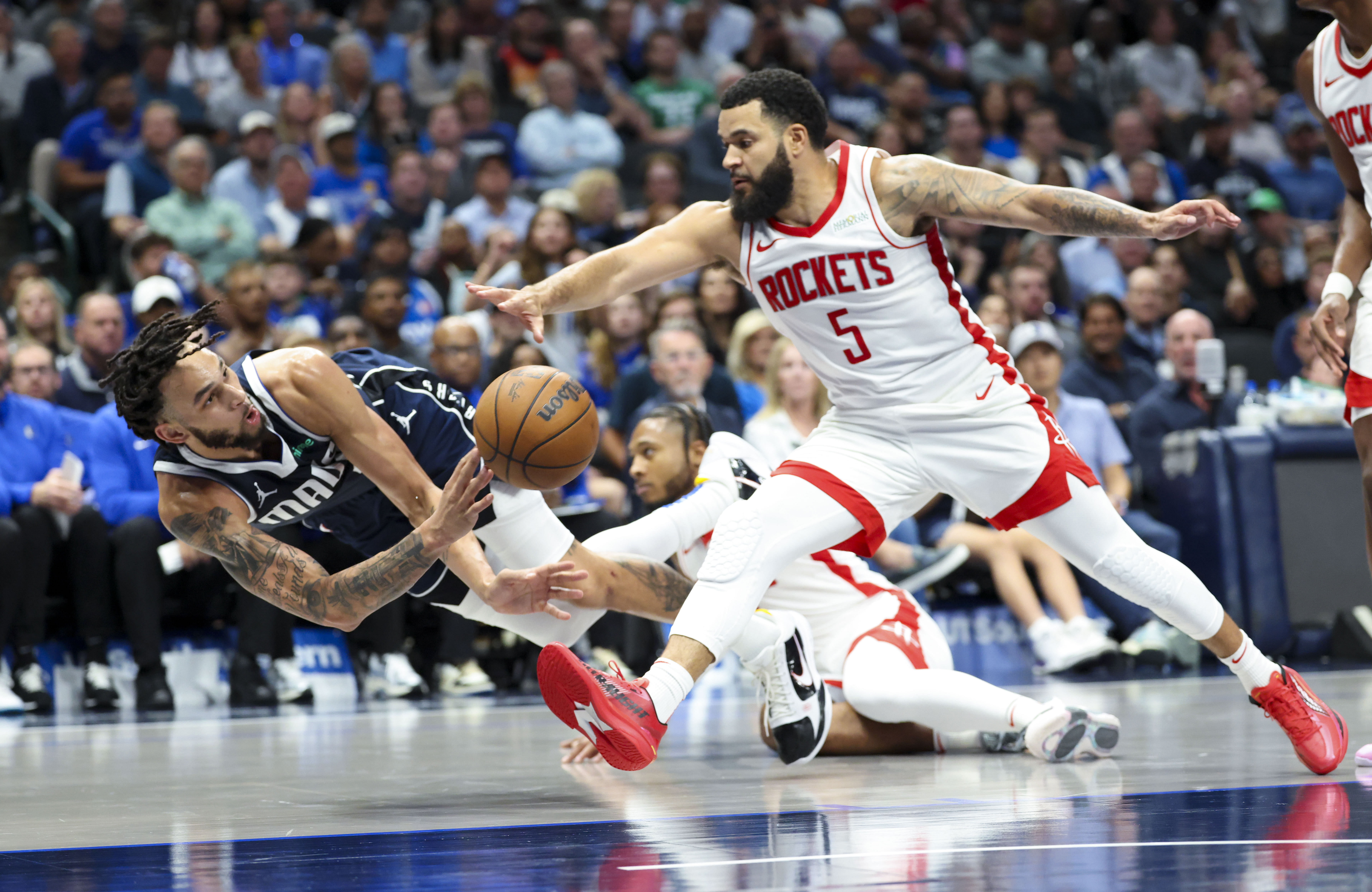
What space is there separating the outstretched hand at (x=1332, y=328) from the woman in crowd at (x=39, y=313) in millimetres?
7019

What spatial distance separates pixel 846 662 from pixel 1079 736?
83cm

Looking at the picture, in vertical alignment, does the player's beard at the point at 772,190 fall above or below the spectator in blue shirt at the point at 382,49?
below

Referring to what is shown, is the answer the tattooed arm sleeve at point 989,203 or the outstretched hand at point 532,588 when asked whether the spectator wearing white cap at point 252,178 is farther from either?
the tattooed arm sleeve at point 989,203

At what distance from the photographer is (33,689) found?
25.4ft

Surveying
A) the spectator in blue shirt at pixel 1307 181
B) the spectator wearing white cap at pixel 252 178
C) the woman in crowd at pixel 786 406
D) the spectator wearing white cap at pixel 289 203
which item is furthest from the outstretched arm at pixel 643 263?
the spectator in blue shirt at pixel 1307 181

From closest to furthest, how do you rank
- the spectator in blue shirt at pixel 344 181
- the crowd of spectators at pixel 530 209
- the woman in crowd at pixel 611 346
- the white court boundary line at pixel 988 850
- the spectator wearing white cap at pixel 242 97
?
the white court boundary line at pixel 988 850
the crowd of spectators at pixel 530 209
the woman in crowd at pixel 611 346
the spectator in blue shirt at pixel 344 181
the spectator wearing white cap at pixel 242 97

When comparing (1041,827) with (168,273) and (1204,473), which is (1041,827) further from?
(168,273)

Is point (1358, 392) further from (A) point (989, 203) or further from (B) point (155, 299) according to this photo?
(B) point (155, 299)

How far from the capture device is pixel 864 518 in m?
4.46

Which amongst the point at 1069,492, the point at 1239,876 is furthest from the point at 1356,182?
the point at 1239,876

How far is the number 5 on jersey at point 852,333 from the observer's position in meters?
4.55

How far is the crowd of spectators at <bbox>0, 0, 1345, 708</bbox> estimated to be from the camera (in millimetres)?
8211

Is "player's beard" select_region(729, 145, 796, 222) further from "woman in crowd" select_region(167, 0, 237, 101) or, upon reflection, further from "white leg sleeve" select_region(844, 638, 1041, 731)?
"woman in crowd" select_region(167, 0, 237, 101)

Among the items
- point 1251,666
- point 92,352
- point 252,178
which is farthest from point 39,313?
point 1251,666
